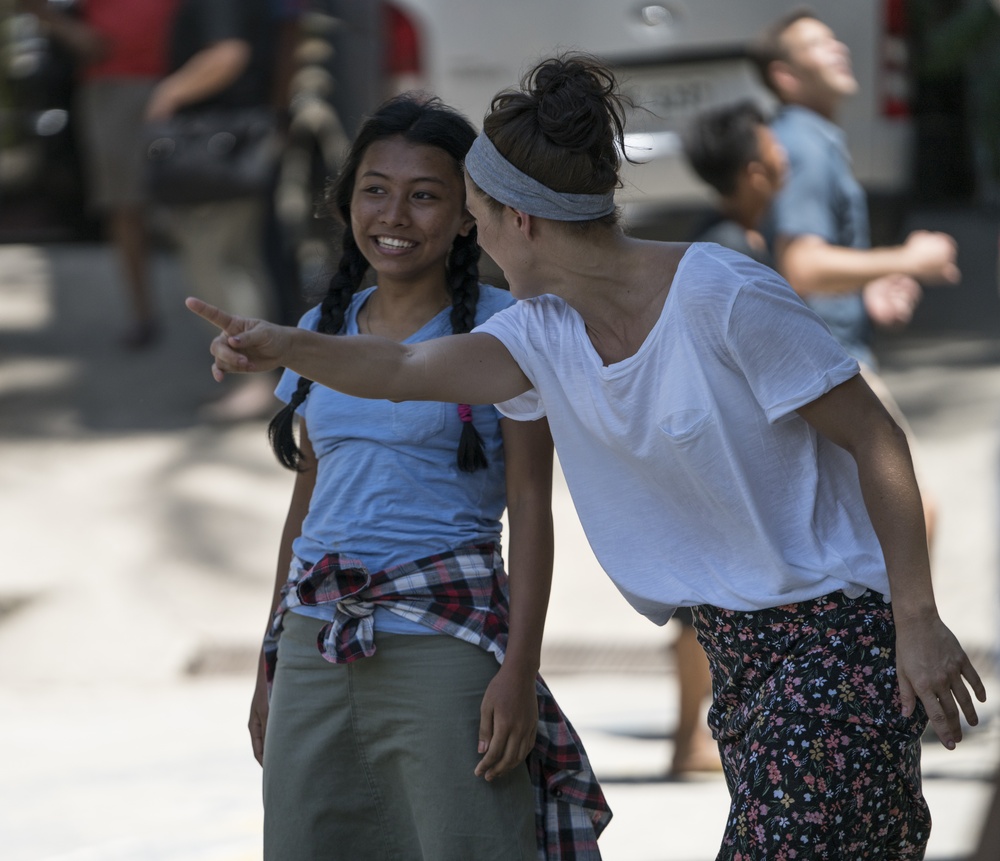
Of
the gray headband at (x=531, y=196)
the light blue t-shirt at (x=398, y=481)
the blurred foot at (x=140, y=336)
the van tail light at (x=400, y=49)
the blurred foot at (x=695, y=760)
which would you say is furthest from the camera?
the blurred foot at (x=140, y=336)

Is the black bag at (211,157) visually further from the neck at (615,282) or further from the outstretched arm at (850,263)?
the neck at (615,282)

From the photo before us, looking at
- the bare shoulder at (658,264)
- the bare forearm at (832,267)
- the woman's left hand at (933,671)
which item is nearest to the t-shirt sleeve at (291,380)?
the bare shoulder at (658,264)

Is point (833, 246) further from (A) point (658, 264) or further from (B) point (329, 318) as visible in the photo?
(A) point (658, 264)

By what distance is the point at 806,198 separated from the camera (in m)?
3.92

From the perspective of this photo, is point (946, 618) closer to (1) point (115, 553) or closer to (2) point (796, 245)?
(2) point (796, 245)

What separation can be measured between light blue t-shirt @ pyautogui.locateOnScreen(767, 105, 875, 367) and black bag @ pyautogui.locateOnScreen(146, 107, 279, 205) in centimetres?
293

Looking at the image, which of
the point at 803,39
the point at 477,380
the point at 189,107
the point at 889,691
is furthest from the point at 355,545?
the point at 189,107

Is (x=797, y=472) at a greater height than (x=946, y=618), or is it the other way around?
(x=797, y=472)

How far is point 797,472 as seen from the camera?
2.05 m

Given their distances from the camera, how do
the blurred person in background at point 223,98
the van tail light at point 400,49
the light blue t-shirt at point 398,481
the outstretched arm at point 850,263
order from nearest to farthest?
the light blue t-shirt at point 398,481
the outstretched arm at point 850,263
the blurred person in background at point 223,98
the van tail light at point 400,49

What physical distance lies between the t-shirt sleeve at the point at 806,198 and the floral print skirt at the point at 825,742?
6.60 ft

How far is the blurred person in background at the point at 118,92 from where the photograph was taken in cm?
702

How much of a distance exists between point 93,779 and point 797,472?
2842mm

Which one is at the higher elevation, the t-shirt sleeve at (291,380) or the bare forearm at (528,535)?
the t-shirt sleeve at (291,380)
